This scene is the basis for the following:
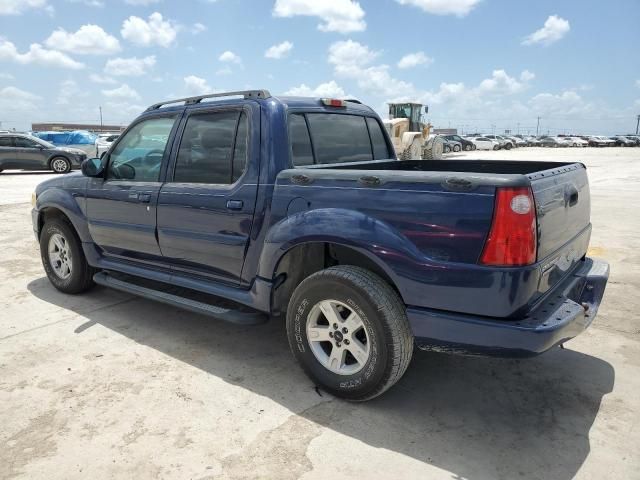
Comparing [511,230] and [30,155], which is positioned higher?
[30,155]

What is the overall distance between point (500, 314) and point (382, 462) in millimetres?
944

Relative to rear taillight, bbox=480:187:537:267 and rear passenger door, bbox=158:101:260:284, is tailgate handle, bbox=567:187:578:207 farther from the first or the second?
rear passenger door, bbox=158:101:260:284

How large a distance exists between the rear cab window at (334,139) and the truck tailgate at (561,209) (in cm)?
158

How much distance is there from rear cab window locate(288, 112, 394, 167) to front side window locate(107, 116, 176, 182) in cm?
112

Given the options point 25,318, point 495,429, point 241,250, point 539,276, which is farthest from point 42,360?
point 539,276

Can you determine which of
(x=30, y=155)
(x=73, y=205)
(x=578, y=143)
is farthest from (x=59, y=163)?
(x=578, y=143)

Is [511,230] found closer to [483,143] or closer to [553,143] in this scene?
[483,143]

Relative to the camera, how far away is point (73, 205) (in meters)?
4.77

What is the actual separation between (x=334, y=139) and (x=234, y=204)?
1.01 m

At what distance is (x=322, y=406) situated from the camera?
121 inches

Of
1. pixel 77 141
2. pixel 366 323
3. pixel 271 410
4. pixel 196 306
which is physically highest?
pixel 77 141

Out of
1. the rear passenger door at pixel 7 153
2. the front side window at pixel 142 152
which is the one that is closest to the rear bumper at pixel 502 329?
the front side window at pixel 142 152

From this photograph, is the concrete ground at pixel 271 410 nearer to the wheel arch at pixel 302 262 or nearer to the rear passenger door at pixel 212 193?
the wheel arch at pixel 302 262

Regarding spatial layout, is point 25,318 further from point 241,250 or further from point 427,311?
point 427,311
